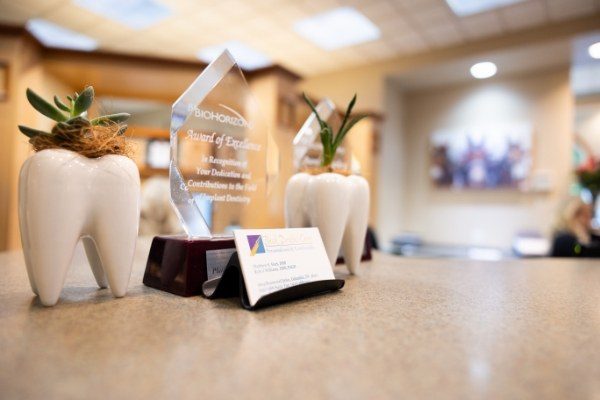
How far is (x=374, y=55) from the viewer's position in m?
4.65

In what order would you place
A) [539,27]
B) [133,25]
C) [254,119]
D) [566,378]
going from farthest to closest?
[133,25]
[539,27]
[254,119]
[566,378]

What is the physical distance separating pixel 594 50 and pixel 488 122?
121 cm

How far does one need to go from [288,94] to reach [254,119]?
8.66ft

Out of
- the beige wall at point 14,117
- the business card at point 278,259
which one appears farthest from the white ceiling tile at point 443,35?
the business card at point 278,259

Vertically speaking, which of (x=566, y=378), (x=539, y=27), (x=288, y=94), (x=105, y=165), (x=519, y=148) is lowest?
(x=566, y=378)

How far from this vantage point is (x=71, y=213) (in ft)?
1.95

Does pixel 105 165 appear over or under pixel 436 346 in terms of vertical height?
over

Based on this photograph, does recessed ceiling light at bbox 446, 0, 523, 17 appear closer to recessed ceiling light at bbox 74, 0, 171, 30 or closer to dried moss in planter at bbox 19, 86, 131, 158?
recessed ceiling light at bbox 74, 0, 171, 30

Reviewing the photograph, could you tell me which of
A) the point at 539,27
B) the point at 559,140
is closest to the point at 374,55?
the point at 539,27

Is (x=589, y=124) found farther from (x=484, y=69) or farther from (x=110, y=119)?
(x=110, y=119)

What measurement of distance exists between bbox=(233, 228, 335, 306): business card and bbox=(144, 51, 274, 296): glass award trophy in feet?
0.38

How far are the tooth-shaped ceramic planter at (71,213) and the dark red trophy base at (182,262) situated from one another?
91 millimetres

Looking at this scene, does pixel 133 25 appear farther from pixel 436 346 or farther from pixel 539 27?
pixel 436 346

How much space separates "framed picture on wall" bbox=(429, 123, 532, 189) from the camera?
4445mm
